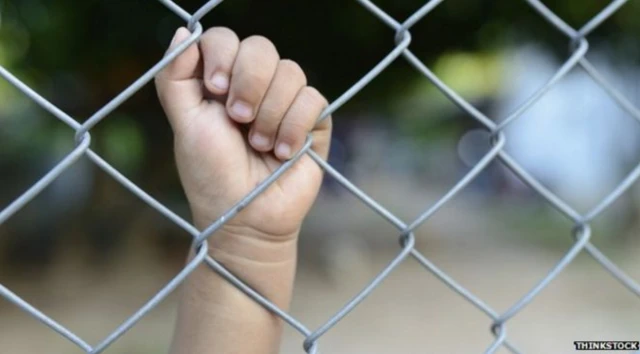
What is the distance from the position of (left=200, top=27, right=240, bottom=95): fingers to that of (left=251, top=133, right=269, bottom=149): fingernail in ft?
0.21

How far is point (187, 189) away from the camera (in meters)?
0.80

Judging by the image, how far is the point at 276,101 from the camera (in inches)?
28.5

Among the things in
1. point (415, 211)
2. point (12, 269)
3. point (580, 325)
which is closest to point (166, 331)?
point (12, 269)

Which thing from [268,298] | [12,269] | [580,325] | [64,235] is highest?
[580,325]

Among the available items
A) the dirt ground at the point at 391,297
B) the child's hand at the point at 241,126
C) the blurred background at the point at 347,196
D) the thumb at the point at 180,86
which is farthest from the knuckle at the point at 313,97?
the dirt ground at the point at 391,297

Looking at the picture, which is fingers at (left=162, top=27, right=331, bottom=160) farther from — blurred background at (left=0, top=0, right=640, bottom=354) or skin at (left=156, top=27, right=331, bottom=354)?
blurred background at (left=0, top=0, right=640, bottom=354)

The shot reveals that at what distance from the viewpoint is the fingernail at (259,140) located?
0.75 metres

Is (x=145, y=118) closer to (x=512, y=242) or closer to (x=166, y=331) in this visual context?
(x=166, y=331)

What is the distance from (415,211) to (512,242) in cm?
198

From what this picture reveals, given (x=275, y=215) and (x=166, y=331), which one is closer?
(x=275, y=215)

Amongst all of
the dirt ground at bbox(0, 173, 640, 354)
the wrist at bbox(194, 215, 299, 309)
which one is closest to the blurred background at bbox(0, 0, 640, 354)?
the dirt ground at bbox(0, 173, 640, 354)

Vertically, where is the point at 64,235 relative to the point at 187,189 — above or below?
below

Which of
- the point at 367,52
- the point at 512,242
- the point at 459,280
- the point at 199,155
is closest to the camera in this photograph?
the point at 199,155

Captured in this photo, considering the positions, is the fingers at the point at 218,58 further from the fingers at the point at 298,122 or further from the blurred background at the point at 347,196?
the blurred background at the point at 347,196
